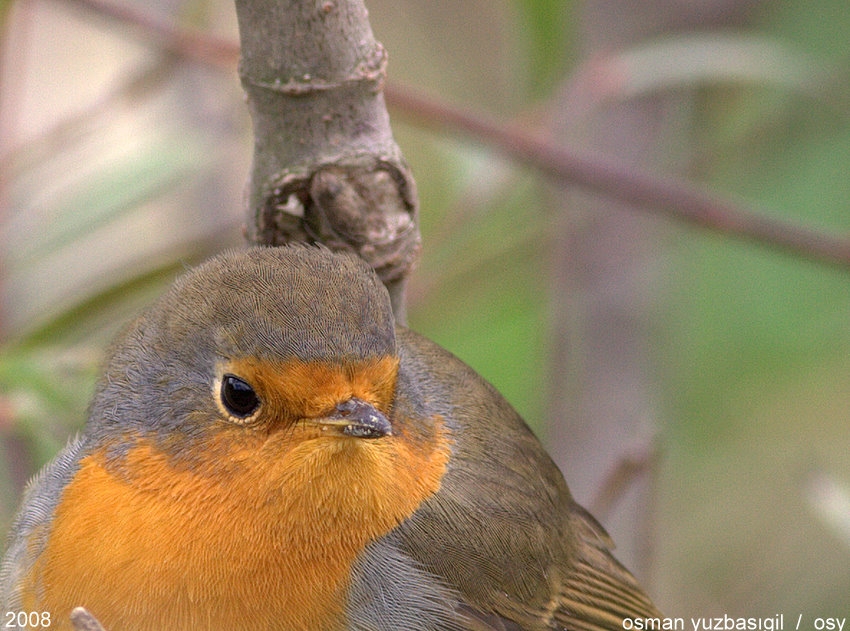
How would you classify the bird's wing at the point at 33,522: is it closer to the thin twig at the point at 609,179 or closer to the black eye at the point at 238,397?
the black eye at the point at 238,397

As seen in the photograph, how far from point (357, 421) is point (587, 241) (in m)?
3.03

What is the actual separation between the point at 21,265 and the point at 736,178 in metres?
4.16

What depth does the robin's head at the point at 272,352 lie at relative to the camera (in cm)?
257

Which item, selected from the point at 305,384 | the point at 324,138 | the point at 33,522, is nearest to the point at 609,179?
Answer: the point at 324,138

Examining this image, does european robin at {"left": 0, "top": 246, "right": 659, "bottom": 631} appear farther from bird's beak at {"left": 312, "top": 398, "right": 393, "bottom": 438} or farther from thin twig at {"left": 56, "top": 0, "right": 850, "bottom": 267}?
thin twig at {"left": 56, "top": 0, "right": 850, "bottom": 267}

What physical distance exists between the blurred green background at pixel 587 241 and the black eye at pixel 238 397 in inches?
36.5

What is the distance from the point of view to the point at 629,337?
5102 mm

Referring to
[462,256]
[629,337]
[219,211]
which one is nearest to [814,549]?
[629,337]

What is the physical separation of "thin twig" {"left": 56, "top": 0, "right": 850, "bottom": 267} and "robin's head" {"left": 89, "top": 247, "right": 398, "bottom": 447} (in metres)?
1.38

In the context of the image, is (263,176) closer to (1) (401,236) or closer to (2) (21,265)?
(1) (401,236)

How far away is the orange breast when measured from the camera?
270cm

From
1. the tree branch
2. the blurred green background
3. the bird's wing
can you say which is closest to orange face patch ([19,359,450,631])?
the bird's wing

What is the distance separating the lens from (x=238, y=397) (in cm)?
267

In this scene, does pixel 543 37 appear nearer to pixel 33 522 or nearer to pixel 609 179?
pixel 609 179
